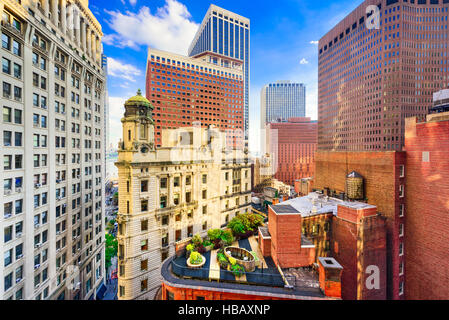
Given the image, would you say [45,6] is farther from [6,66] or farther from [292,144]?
[292,144]

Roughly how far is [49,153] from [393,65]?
4266 inches

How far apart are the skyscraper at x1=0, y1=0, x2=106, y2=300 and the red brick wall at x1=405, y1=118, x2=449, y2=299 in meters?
47.1

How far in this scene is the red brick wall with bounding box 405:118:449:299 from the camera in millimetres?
20906

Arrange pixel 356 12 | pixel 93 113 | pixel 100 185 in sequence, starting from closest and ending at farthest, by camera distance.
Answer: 1. pixel 93 113
2. pixel 100 185
3. pixel 356 12

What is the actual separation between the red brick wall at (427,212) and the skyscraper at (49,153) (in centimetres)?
4705

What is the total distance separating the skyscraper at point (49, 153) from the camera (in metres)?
20.5

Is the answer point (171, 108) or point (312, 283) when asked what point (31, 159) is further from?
point (171, 108)

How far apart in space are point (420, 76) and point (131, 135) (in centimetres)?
10607

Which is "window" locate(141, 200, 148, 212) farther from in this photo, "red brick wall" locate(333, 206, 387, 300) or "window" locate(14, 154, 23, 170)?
"red brick wall" locate(333, 206, 387, 300)

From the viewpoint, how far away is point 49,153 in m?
25.7

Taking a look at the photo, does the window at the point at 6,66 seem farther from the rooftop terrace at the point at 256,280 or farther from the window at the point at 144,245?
the rooftop terrace at the point at 256,280

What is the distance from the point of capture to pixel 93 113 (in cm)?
3675

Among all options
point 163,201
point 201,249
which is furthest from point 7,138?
point 201,249
